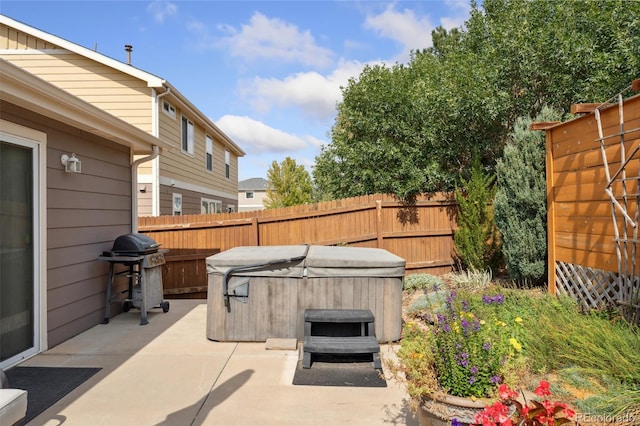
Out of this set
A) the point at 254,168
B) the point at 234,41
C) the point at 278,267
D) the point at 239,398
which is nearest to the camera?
the point at 239,398

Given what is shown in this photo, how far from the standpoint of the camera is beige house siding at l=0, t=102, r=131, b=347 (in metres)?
4.02

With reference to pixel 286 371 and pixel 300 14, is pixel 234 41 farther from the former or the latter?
pixel 286 371

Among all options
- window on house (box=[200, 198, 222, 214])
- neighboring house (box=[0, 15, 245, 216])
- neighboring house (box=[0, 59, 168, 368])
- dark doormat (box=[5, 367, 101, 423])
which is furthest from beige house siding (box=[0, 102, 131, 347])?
window on house (box=[200, 198, 222, 214])

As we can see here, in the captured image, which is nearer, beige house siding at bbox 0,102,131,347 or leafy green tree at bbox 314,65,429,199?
beige house siding at bbox 0,102,131,347

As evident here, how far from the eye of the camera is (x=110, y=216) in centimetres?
525

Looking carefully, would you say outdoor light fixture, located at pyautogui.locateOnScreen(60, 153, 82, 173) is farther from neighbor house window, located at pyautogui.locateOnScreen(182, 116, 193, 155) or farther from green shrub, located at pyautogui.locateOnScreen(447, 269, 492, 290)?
neighbor house window, located at pyautogui.locateOnScreen(182, 116, 193, 155)

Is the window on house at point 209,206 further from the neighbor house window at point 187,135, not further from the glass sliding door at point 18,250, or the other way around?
the glass sliding door at point 18,250

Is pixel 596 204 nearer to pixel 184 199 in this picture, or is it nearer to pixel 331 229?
pixel 331 229

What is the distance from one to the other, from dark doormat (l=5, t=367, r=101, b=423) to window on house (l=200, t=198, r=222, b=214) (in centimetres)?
928

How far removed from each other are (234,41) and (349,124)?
3180 millimetres

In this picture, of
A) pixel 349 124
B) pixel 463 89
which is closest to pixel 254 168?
pixel 349 124

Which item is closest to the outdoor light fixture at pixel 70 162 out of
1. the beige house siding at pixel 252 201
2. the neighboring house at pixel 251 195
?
the neighboring house at pixel 251 195

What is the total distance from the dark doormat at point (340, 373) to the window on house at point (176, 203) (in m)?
7.62

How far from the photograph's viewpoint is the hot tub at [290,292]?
411 centimetres
